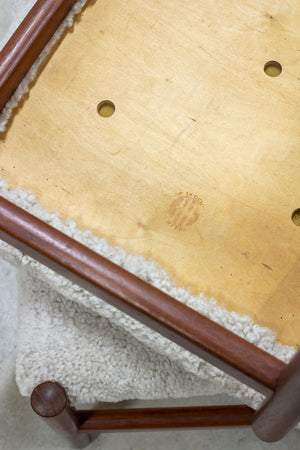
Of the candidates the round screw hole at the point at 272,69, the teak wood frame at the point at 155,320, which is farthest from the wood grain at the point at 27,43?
the round screw hole at the point at 272,69

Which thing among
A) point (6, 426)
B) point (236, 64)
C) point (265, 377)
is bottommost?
point (6, 426)

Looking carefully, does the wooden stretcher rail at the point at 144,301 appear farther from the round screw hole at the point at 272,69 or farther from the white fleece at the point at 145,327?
the round screw hole at the point at 272,69

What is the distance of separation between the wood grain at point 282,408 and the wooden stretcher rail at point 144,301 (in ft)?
0.04

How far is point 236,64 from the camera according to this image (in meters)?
0.72

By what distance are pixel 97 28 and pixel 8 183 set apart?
0.22m

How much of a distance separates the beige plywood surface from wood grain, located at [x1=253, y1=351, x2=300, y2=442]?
0.09 metres

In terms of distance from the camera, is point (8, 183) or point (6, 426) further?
point (6, 426)

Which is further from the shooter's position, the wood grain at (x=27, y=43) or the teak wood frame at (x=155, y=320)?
the wood grain at (x=27, y=43)

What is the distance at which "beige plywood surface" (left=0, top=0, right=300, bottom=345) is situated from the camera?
2.09ft

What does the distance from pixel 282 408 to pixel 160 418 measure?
0.30 m

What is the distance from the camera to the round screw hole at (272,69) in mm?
717

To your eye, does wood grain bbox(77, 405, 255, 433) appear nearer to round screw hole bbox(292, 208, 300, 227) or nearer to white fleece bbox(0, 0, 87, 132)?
round screw hole bbox(292, 208, 300, 227)

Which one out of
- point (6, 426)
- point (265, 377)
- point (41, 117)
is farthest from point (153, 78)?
point (6, 426)

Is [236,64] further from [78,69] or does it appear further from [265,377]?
[265,377]
